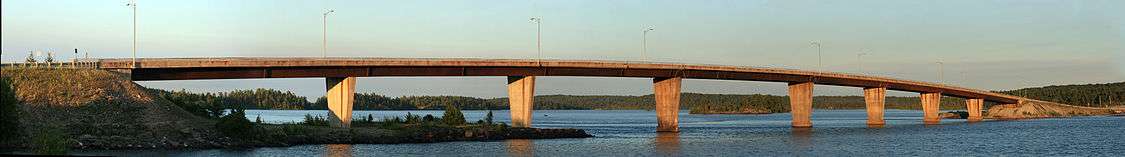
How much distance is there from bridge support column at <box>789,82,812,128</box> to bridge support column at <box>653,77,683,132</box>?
29.8 meters

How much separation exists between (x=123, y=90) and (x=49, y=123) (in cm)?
906

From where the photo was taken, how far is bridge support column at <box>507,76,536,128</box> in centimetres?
10506

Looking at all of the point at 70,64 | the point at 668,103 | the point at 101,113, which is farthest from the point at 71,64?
the point at 668,103

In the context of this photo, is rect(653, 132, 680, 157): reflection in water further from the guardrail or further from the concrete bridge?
the guardrail

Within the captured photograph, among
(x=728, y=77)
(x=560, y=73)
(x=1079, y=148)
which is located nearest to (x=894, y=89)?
(x=728, y=77)

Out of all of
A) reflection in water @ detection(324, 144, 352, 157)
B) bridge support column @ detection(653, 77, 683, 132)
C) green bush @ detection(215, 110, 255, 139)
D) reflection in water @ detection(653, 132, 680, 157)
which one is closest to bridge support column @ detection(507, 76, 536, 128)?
reflection in water @ detection(653, 132, 680, 157)

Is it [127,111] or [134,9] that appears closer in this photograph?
[127,111]

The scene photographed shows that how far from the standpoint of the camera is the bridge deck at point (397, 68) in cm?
8619

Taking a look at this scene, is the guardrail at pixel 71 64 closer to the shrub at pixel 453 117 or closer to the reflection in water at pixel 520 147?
the shrub at pixel 453 117

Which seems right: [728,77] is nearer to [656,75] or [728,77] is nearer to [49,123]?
[656,75]

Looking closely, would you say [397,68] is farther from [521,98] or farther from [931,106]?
[931,106]

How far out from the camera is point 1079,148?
272 ft

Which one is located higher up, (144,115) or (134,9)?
(134,9)

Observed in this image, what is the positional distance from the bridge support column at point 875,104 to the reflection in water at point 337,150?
105687 millimetres
